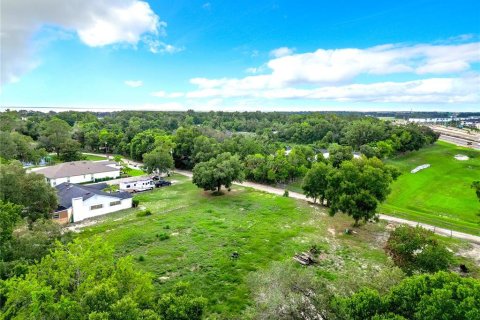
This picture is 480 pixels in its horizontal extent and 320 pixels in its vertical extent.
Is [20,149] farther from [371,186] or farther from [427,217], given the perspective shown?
[427,217]

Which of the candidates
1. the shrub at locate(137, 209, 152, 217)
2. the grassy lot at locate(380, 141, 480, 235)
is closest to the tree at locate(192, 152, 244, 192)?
the shrub at locate(137, 209, 152, 217)

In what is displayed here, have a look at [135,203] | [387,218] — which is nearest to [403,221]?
[387,218]

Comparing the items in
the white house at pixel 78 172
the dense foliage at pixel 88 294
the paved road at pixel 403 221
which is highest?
the dense foliage at pixel 88 294

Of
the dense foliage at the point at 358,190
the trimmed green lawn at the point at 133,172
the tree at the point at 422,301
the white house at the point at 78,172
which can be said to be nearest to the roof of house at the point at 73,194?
the white house at the point at 78,172

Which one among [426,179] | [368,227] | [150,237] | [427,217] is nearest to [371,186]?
[368,227]

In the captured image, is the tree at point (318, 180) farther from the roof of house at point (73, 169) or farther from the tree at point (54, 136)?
the tree at point (54, 136)

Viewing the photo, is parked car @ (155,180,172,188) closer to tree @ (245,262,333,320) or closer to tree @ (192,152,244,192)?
tree @ (192,152,244,192)
